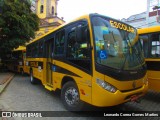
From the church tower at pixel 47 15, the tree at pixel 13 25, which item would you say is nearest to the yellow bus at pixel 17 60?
the tree at pixel 13 25

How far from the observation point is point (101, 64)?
486cm

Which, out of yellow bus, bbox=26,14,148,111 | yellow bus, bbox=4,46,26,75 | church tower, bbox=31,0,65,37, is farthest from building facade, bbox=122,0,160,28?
church tower, bbox=31,0,65,37

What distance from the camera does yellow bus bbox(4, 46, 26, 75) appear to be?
18.0m

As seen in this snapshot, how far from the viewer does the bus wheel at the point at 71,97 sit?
5.83 metres

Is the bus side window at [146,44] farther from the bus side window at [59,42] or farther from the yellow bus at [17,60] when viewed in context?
the yellow bus at [17,60]

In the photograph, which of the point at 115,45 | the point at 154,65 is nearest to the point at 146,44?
the point at 154,65

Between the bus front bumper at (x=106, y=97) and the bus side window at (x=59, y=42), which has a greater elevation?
the bus side window at (x=59, y=42)

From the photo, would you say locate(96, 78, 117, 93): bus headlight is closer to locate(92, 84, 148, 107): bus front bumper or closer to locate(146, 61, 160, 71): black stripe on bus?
locate(92, 84, 148, 107): bus front bumper

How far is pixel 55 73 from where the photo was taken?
7.40 metres

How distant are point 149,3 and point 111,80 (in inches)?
831

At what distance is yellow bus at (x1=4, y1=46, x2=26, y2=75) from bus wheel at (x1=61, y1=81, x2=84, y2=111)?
1156cm

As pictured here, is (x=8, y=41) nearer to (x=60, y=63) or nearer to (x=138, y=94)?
(x=60, y=63)

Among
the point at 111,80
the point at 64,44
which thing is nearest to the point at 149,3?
the point at 64,44

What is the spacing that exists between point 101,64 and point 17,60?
15714 millimetres
